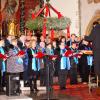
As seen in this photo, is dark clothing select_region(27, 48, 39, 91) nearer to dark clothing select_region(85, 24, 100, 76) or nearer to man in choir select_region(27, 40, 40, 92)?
man in choir select_region(27, 40, 40, 92)

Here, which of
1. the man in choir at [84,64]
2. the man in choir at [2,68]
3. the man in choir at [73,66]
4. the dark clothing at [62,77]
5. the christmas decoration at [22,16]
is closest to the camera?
the man in choir at [2,68]

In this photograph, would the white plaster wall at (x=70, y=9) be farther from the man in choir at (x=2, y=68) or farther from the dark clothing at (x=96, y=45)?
the dark clothing at (x=96, y=45)

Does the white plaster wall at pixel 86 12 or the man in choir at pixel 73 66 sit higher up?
the white plaster wall at pixel 86 12

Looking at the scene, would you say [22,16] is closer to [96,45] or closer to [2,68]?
[2,68]

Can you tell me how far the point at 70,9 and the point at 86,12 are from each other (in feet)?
2.54

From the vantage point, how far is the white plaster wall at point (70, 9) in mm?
18172

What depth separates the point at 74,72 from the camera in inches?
540

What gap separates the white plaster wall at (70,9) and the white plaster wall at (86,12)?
0.26 meters

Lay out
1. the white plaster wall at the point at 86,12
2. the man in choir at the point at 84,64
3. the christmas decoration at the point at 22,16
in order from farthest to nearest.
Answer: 1. the christmas decoration at the point at 22,16
2. the white plaster wall at the point at 86,12
3. the man in choir at the point at 84,64

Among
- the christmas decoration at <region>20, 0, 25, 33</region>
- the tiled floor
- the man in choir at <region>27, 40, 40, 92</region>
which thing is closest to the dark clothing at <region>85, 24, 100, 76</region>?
the tiled floor

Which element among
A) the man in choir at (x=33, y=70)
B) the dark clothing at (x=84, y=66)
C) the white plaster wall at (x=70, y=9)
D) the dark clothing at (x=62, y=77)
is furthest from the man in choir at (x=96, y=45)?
the white plaster wall at (x=70, y=9)

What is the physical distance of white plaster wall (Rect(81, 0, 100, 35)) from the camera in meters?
17.6

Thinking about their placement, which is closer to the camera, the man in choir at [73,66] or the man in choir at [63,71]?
the man in choir at [63,71]

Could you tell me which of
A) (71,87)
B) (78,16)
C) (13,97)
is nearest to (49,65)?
(13,97)
